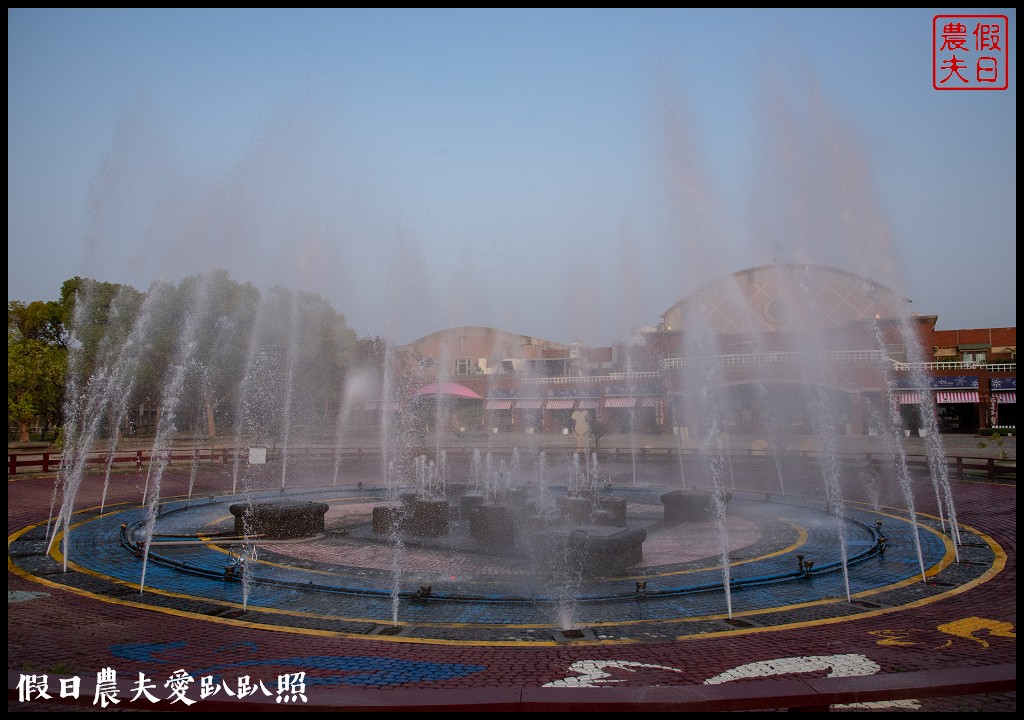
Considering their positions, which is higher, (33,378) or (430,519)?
(33,378)

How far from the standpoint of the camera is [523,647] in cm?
705

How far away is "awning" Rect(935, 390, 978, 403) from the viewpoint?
41.6m

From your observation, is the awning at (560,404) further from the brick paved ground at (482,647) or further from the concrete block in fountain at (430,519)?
the brick paved ground at (482,647)

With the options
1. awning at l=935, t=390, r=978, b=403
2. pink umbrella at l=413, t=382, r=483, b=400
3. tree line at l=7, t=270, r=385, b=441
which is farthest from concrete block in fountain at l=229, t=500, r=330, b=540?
awning at l=935, t=390, r=978, b=403

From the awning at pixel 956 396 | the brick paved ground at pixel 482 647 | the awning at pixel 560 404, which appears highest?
the awning at pixel 956 396

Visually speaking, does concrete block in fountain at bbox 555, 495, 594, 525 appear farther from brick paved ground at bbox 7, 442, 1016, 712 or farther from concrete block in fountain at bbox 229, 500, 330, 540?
brick paved ground at bbox 7, 442, 1016, 712

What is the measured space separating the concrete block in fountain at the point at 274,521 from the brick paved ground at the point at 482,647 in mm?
3685

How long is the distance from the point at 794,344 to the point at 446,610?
153 ft

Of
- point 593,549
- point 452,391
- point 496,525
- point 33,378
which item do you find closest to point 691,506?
point 496,525

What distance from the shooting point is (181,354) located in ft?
136

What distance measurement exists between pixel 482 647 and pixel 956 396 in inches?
1775

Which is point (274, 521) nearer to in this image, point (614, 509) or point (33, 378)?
point (614, 509)

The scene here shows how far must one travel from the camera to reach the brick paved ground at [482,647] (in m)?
6.04

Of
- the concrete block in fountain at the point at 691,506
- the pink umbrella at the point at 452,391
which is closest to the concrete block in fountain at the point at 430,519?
the concrete block in fountain at the point at 691,506
